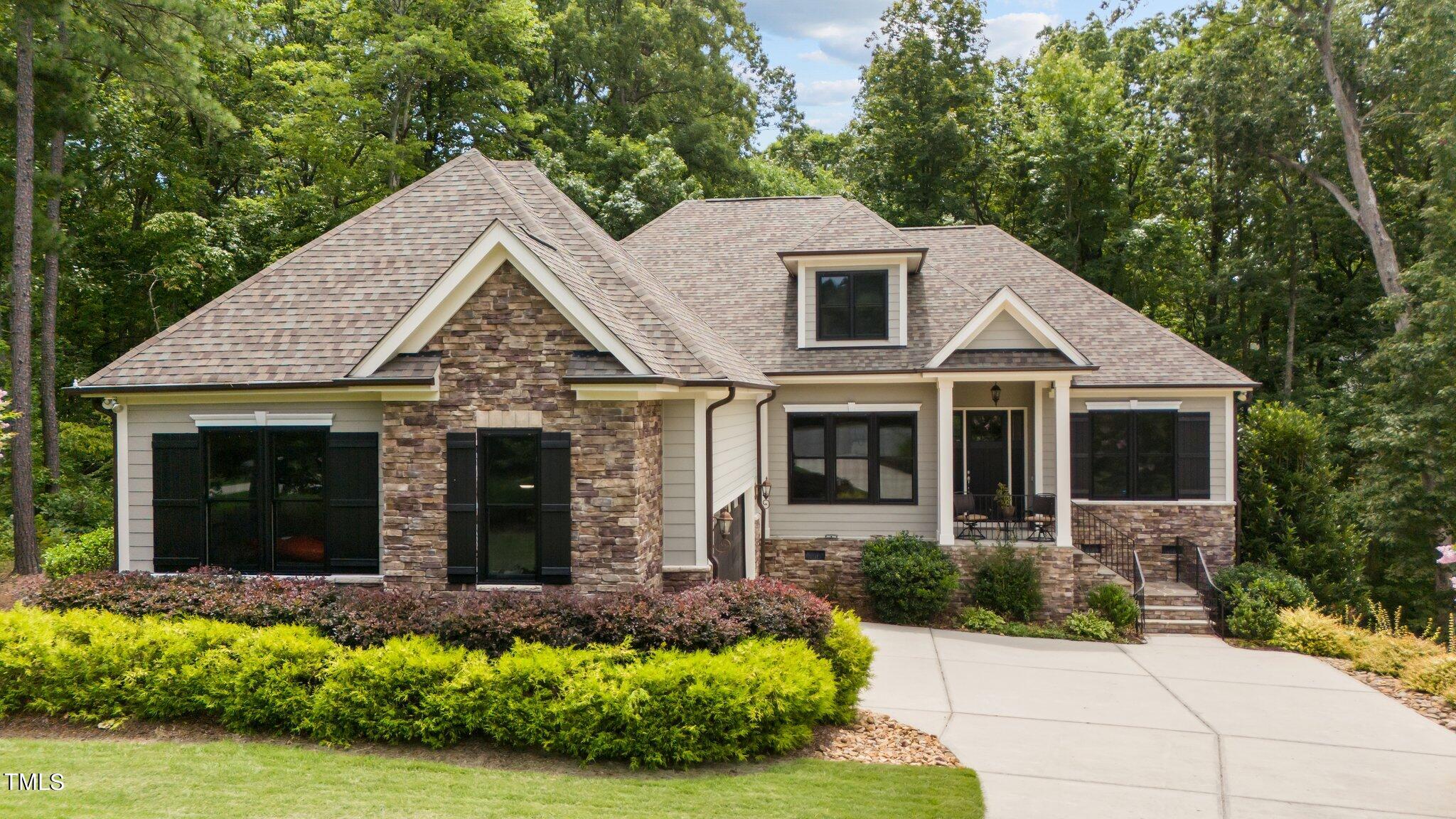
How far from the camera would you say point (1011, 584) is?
1324 cm

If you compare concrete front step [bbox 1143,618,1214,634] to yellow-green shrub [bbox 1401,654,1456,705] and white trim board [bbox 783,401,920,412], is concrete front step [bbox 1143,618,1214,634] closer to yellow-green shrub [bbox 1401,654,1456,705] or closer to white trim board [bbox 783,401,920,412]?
yellow-green shrub [bbox 1401,654,1456,705]

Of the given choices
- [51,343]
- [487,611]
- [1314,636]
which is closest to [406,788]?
[487,611]

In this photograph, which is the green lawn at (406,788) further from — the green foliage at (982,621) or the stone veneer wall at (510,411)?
the green foliage at (982,621)

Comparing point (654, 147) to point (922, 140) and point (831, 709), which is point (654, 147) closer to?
point (922, 140)

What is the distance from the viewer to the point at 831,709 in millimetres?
7344

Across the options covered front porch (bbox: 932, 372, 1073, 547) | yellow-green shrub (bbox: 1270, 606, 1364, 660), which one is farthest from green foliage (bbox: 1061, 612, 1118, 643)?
yellow-green shrub (bbox: 1270, 606, 1364, 660)

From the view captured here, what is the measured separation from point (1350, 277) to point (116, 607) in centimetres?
3090

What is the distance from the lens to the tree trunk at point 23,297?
48.7ft

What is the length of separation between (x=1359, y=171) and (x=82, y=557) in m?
29.3

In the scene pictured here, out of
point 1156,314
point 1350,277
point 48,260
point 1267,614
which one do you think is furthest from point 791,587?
point 1156,314

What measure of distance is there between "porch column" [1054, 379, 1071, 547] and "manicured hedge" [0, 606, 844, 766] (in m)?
7.41

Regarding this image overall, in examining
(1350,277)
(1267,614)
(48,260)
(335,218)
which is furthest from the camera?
(1350,277)

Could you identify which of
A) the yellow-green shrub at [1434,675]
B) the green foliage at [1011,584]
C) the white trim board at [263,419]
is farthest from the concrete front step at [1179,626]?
the white trim board at [263,419]

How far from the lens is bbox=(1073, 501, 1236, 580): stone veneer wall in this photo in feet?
50.1
